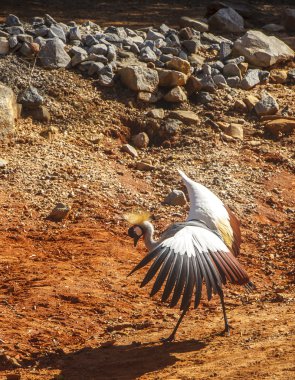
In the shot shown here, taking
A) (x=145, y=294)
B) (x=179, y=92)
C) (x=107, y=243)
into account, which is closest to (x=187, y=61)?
(x=179, y=92)

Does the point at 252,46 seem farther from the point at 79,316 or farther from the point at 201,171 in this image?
the point at 79,316

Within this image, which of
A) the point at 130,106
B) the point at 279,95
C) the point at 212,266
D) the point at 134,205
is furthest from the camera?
the point at 279,95

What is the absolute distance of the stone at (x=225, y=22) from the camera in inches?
571

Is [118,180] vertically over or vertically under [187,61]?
under

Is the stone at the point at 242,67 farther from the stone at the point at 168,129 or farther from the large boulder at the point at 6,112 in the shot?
the large boulder at the point at 6,112

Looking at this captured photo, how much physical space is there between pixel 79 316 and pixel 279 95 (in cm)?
595

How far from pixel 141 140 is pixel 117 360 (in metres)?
4.58

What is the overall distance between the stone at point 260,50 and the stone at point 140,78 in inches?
79.3

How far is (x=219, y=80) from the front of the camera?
1216 cm

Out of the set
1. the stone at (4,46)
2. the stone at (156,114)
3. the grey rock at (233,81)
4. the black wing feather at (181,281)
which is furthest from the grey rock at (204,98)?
the black wing feather at (181,281)

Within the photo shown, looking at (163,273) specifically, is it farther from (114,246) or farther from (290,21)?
(290,21)

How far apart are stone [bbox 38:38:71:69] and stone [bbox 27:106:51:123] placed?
2.79ft

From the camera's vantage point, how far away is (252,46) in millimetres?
13078

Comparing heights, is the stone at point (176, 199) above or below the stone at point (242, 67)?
below
